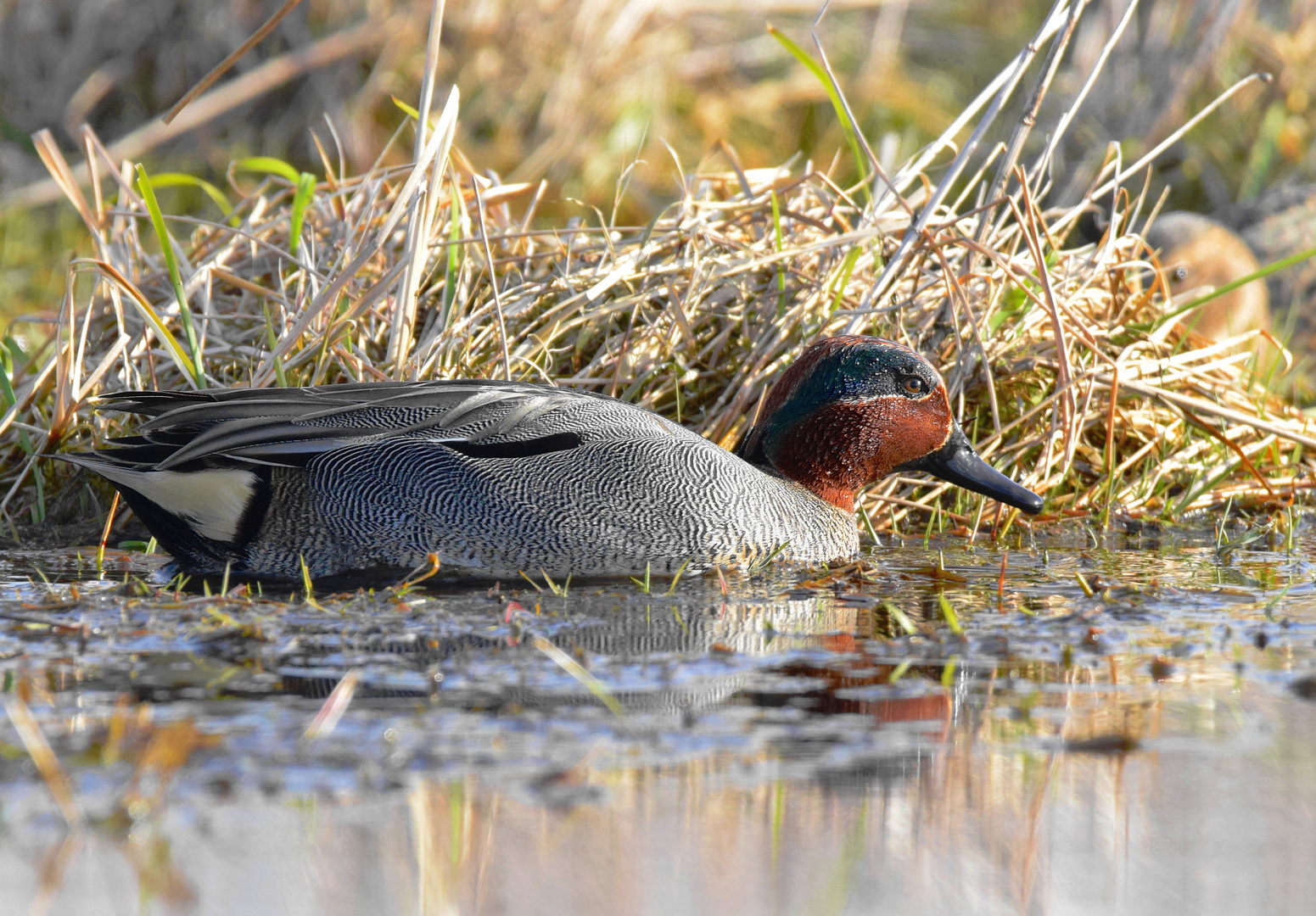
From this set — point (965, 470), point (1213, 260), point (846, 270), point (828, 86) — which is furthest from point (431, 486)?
point (1213, 260)

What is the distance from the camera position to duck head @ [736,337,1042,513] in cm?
381

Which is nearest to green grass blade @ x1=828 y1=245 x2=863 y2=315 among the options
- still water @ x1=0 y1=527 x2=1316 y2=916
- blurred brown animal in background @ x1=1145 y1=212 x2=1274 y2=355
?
still water @ x1=0 y1=527 x2=1316 y2=916

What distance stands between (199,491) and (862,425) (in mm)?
1617

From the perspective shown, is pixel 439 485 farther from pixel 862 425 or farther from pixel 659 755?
pixel 659 755

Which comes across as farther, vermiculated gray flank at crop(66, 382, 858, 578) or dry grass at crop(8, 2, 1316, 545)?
dry grass at crop(8, 2, 1316, 545)

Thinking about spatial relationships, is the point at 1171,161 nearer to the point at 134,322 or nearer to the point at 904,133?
the point at 904,133

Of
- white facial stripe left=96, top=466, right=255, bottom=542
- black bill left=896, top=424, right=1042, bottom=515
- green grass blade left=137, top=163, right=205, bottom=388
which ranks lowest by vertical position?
white facial stripe left=96, top=466, right=255, bottom=542

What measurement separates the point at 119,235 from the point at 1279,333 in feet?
15.1

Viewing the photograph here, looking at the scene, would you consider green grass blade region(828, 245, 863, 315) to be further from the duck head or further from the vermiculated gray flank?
the vermiculated gray flank

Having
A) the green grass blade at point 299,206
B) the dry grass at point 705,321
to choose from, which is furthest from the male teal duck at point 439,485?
the green grass blade at point 299,206

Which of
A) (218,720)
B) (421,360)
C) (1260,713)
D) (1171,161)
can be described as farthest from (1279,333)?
(218,720)

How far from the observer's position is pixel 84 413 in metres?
4.26

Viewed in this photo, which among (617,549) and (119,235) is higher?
(119,235)

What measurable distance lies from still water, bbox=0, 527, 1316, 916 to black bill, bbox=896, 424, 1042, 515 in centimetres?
69
